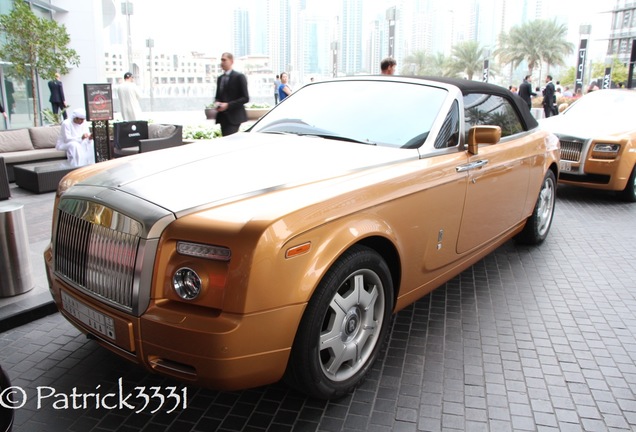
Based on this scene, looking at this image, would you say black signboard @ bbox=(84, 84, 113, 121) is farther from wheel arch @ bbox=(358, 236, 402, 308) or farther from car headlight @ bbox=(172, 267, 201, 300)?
car headlight @ bbox=(172, 267, 201, 300)

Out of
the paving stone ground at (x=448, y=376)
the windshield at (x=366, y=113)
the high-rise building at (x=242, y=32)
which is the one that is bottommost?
the paving stone ground at (x=448, y=376)

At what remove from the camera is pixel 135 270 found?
8.42 feet

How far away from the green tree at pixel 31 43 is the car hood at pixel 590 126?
1406 cm

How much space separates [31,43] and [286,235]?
16431 mm

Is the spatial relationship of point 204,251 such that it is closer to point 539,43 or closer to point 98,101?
point 98,101

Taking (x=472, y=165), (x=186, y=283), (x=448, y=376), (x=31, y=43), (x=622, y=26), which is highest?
(x=622, y=26)

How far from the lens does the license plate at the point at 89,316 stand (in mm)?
2707

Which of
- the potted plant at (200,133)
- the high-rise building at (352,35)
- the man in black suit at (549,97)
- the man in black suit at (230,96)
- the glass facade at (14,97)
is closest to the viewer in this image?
the man in black suit at (230,96)

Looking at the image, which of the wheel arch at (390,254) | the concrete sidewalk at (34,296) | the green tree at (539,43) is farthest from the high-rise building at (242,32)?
the wheel arch at (390,254)

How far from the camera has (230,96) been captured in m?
8.00

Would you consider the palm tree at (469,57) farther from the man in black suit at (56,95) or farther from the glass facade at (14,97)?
the man in black suit at (56,95)

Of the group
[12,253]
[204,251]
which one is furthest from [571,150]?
[12,253]

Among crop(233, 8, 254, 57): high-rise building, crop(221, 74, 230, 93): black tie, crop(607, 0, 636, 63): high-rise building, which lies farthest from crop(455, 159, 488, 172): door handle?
crop(607, 0, 636, 63): high-rise building

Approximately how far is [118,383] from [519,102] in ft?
14.8
